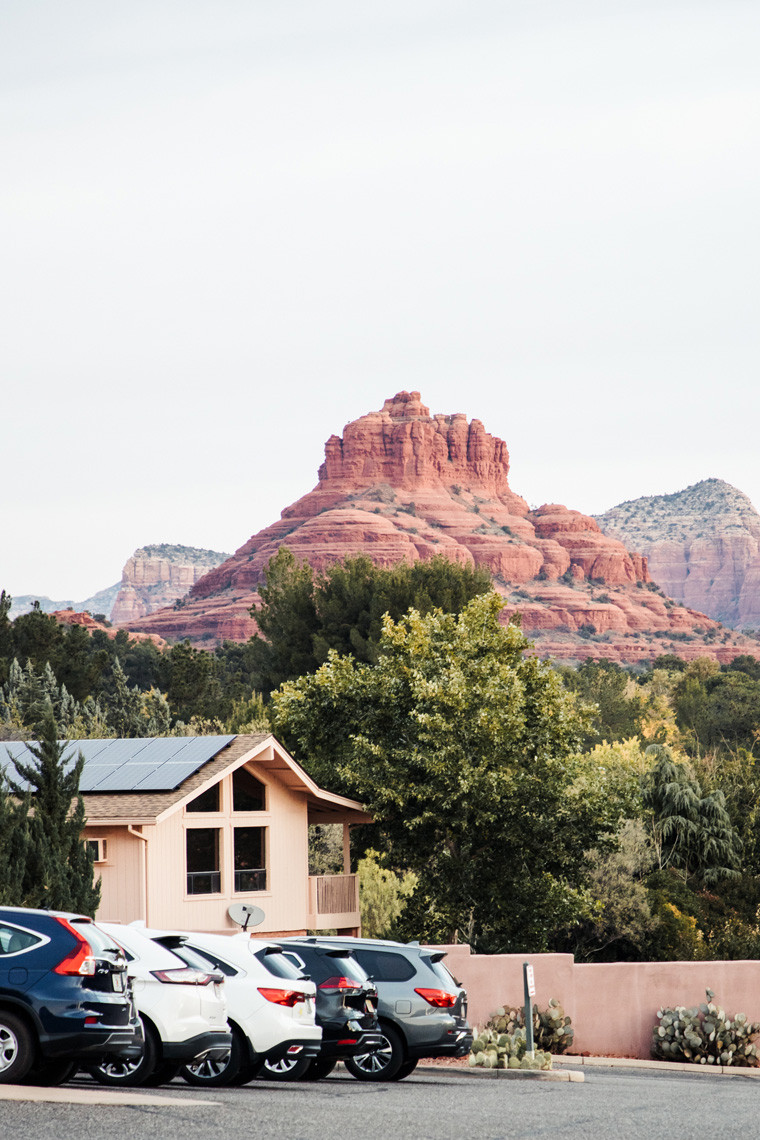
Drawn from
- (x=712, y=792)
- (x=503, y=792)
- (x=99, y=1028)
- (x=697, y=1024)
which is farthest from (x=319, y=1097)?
(x=712, y=792)

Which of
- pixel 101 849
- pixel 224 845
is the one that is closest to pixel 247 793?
pixel 224 845

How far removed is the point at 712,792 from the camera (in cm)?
3775

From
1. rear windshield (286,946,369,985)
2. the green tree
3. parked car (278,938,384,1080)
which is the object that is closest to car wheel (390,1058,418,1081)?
parked car (278,938,384,1080)

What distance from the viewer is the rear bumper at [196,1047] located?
13.7 metres

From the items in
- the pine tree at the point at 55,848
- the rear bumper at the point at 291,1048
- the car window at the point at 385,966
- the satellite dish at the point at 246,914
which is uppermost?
the pine tree at the point at 55,848

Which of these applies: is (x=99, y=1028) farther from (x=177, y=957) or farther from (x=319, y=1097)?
(x=319, y=1097)

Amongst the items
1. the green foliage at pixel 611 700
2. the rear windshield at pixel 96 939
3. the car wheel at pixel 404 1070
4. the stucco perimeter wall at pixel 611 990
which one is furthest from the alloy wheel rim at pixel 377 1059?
the green foliage at pixel 611 700

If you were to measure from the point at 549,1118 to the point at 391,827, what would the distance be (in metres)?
17.4

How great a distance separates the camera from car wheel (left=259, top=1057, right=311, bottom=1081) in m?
16.2

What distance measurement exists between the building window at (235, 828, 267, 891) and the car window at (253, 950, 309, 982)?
46.2 ft

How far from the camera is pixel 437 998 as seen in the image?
1764cm

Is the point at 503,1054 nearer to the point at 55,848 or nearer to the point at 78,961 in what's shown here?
the point at 55,848

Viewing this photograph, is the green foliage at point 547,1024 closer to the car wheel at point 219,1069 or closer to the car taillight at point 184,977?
the car wheel at point 219,1069

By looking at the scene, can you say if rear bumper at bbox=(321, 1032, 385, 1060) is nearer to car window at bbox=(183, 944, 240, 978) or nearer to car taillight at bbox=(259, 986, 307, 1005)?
car taillight at bbox=(259, 986, 307, 1005)
